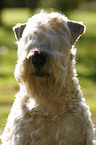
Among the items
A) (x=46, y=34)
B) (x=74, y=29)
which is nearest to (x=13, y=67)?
(x=74, y=29)

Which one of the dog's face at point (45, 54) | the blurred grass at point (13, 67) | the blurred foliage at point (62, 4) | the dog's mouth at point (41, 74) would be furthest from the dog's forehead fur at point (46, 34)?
the blurred foliage at point (62, 4)

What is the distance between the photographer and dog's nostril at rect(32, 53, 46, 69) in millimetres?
4922

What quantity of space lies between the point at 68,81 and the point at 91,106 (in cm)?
561

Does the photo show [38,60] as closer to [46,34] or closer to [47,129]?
[46,34]

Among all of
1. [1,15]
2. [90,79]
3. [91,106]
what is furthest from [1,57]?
[1,15]

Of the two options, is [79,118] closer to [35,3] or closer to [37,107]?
[37,107]

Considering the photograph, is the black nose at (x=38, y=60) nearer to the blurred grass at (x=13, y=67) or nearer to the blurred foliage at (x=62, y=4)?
the blurred grass at (x=13, y=67)

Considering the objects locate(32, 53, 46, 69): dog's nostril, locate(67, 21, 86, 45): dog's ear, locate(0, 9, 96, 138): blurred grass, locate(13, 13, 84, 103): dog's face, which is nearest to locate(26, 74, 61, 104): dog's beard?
locate(13, 13, 84, 103): dog's face

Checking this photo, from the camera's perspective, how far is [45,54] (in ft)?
16.3

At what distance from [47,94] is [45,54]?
1.91ft

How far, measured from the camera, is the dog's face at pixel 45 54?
4988 mm

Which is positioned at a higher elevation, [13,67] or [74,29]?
[13,67]

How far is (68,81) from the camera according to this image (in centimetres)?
545

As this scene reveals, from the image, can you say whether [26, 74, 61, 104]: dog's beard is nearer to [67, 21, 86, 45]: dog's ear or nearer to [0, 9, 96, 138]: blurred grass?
[67, 21, 86, 45]: dog's ear
